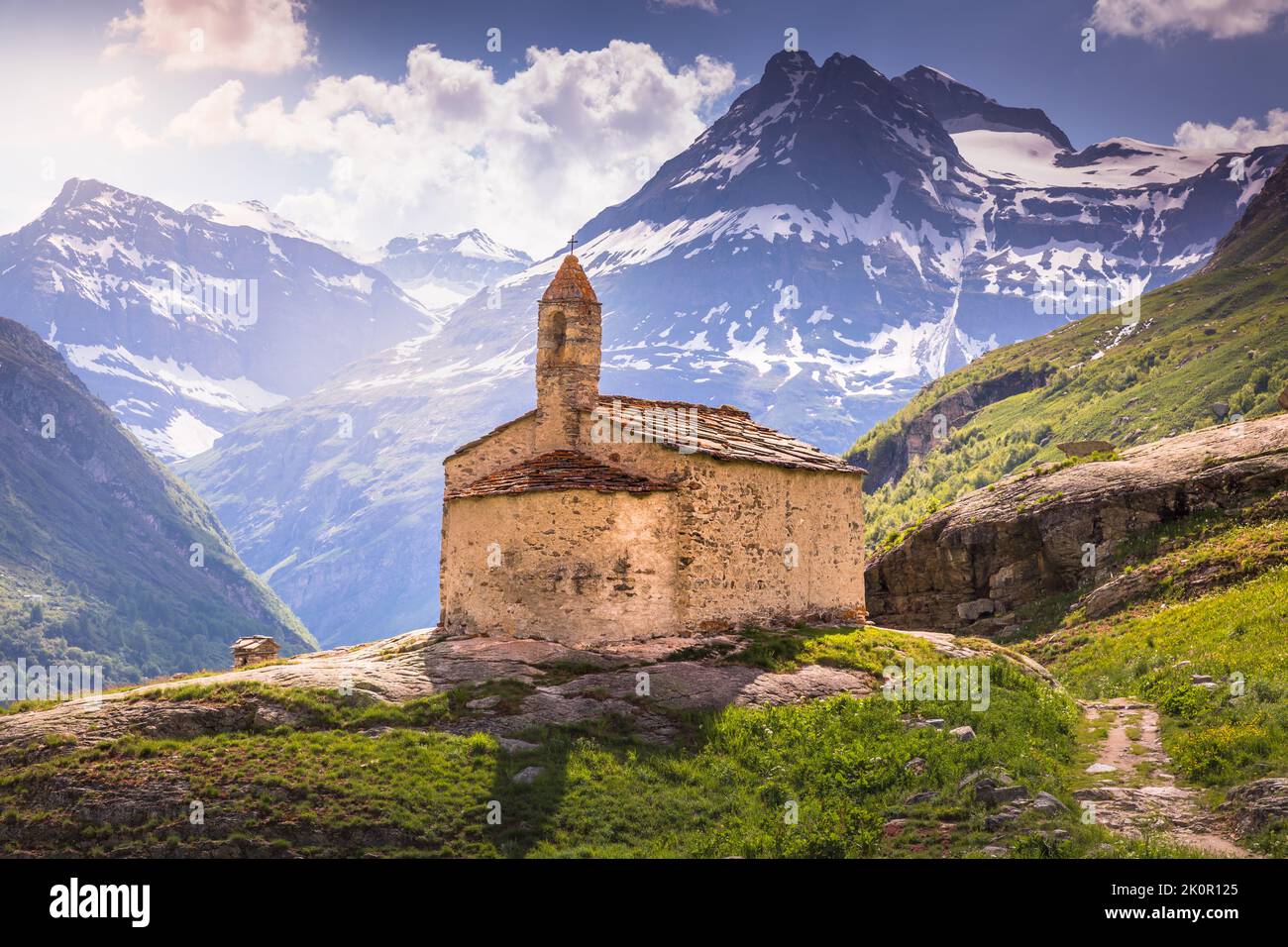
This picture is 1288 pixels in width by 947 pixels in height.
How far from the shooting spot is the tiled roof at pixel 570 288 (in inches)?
1353

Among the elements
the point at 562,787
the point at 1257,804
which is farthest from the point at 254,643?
the point at 1257,804

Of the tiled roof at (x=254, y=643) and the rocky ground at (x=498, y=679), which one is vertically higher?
the tiled roof at (x=254, y=643)

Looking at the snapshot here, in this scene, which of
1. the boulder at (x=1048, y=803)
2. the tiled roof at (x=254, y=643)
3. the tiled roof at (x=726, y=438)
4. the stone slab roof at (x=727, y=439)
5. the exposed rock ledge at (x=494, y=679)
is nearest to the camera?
the boulder at (x=1048, y=803)

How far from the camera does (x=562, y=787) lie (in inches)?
835

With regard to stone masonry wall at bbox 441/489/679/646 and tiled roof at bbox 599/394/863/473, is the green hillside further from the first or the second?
stone masonry wall at bbox 441/489/679/646

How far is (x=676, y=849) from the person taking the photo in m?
18.7

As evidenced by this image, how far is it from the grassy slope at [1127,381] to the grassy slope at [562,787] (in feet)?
196

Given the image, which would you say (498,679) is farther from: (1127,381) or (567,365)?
(1127,381)

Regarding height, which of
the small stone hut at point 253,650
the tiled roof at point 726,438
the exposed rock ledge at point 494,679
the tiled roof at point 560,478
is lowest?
the exposed rock ledge at point 494,679

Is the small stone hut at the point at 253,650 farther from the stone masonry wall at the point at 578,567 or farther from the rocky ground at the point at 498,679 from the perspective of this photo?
the stone masonry wall at the point at 578,567

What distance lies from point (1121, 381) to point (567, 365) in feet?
319

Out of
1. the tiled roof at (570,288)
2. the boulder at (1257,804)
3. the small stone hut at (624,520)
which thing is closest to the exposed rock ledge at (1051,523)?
the small stone hut at (624,520)
